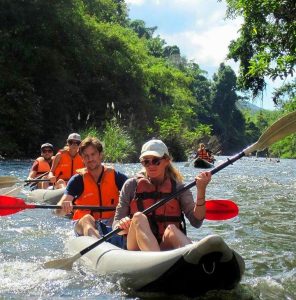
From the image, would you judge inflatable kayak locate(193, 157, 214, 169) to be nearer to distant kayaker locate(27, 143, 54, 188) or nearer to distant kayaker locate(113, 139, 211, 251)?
distant kayaker locate(27, 143, 54, 188)

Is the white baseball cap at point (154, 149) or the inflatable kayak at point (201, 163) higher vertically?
the white baseball cap at point (154, 149)

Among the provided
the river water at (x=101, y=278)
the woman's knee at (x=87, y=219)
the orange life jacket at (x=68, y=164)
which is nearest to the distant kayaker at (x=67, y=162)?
the orange life jacket at (x=68, y=164)

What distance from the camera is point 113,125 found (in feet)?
80.5

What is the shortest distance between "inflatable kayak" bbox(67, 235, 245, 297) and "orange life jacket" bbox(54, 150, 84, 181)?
16.1 ft

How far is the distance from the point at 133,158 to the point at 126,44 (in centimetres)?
820

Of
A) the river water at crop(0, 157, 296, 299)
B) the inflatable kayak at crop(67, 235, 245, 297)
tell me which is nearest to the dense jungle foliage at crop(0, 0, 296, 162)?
the river water at crop(0, 157, 296, 299)

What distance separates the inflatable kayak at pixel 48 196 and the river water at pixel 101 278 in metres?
0.22

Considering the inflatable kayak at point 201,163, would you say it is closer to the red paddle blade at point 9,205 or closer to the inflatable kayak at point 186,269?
the red paddle blade at point 9,205

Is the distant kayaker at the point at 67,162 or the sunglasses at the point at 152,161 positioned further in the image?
the distant kayaker at the point at 67,162

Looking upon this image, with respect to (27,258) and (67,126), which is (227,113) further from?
(27,258)

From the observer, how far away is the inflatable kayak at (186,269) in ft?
11.8

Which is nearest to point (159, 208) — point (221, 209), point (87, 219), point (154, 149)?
point (154, 149)

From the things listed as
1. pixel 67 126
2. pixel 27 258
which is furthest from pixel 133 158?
pixel 27 258

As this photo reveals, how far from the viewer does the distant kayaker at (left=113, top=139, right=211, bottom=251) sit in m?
4.23
